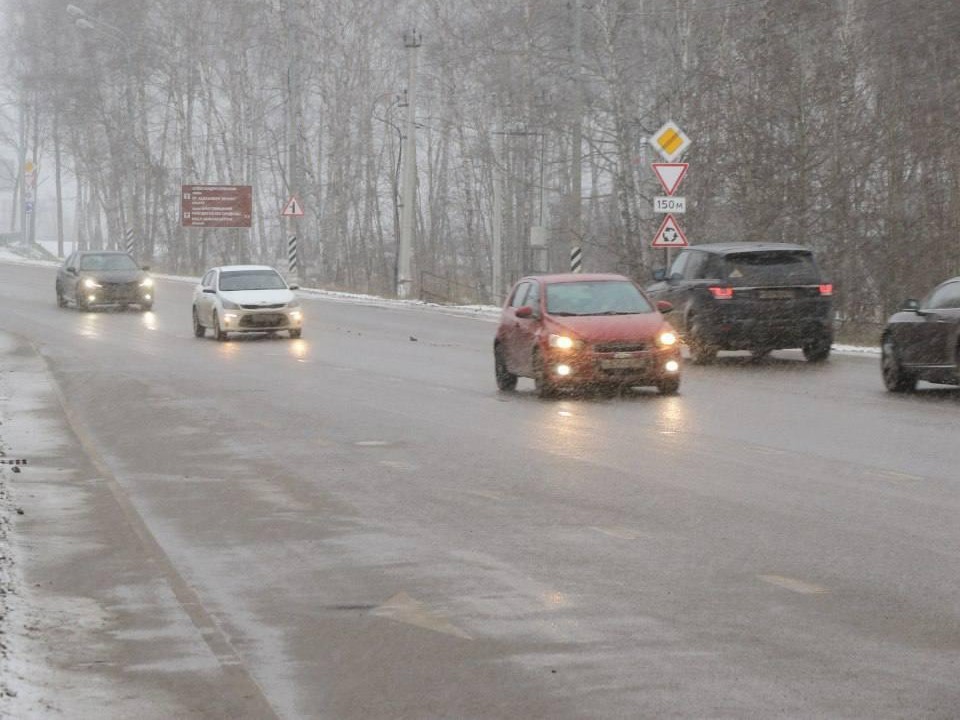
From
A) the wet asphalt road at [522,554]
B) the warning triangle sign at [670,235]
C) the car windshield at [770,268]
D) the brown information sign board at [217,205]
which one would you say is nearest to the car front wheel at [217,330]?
the warning triangle sign at [670,235]

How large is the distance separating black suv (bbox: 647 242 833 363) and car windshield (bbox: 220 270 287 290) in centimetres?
1238

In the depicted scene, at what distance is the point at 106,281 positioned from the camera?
48562mm

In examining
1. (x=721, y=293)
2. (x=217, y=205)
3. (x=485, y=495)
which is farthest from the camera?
(x=217, y=205)

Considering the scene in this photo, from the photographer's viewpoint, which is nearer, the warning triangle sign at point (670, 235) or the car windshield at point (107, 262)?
the warning triangle sign at point (670, 235)

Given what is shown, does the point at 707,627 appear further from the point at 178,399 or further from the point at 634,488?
the point at 178,399

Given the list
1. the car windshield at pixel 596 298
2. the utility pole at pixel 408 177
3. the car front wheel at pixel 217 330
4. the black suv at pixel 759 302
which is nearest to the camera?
the car windshield at pixel 596 298

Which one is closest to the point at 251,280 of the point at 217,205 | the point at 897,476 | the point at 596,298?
the point at 596,298

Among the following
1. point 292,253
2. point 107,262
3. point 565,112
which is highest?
point 565,112

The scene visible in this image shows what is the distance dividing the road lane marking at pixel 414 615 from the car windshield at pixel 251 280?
96.5 ft

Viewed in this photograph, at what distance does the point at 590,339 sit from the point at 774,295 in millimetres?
5959

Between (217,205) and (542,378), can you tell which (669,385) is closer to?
(542,378)

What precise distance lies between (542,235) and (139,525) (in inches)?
1410

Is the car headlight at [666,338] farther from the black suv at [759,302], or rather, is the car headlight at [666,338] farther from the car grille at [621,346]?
the black suv at [759,302]

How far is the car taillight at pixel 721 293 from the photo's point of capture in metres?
27.3
